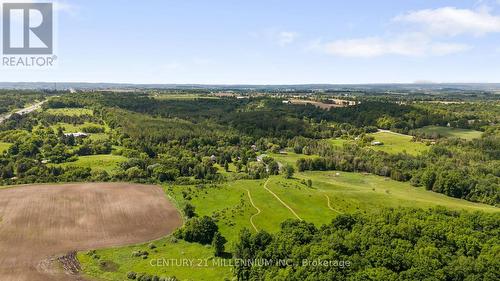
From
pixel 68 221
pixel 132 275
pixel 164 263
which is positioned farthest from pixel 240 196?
pixel 132 275

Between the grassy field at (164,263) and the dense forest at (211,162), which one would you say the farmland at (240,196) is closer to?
the grassy field at (164,263)

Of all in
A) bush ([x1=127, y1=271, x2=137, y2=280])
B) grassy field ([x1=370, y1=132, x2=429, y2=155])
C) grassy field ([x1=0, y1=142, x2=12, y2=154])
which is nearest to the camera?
bush ([x1=127, y1=271, x2=137, y2=280])

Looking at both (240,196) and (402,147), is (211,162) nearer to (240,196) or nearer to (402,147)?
(240,196)

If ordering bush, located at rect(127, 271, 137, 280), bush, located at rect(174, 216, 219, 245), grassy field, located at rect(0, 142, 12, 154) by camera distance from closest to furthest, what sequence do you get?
bush, located at rect(127, 271, 137, 280)
bush, located at rect(174, 216, 219, 245)
grassy field, located at rect(0, 142, 12, 154)

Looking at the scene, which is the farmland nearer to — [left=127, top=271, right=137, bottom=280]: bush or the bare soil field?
the bare soil field

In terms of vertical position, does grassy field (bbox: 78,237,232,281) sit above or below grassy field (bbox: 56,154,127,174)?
below

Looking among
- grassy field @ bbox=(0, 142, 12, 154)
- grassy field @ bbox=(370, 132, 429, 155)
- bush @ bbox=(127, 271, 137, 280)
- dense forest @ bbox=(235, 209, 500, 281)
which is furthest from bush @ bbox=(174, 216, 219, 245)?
grassy field @ bbox=(370, 132, 429, 155)

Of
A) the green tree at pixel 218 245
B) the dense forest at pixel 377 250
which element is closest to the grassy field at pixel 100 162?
the green tree at pixel 218 245

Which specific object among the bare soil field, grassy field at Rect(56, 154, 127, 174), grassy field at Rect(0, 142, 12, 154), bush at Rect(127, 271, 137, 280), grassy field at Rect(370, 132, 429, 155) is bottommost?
bush at Rect(127, 271, 137, 280)
